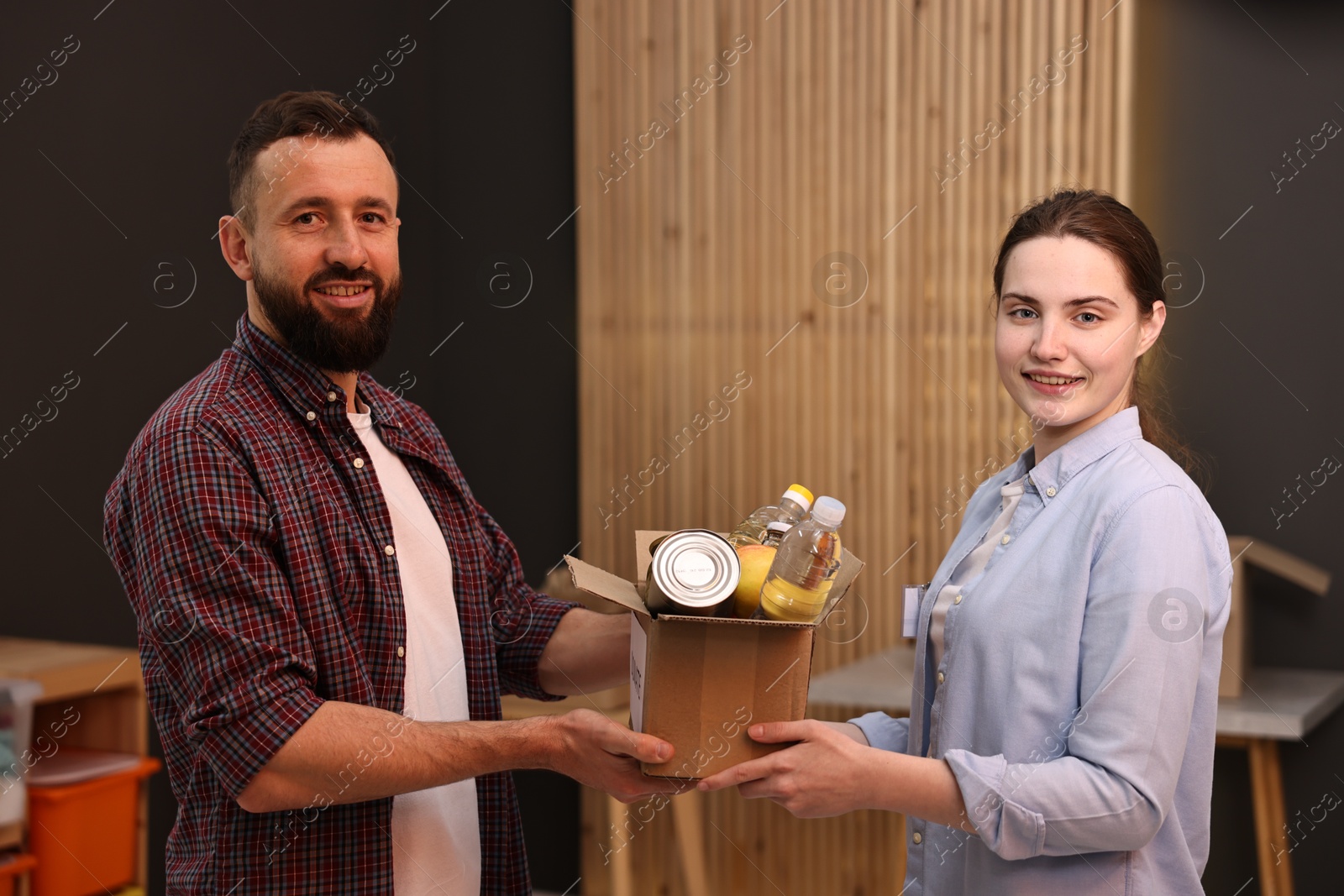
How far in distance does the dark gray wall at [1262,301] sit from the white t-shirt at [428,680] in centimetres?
239

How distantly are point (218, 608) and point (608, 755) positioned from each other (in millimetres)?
539

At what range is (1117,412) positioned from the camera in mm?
1642

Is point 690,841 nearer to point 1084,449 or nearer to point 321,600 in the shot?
point 321,600

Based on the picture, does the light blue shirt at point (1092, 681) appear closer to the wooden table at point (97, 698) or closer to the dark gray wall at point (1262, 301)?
the wooden table at point (97, 698)

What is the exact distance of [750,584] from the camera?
4.78ft

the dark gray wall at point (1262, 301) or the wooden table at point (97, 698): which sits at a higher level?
the dark gray wall at point (1262, 301)

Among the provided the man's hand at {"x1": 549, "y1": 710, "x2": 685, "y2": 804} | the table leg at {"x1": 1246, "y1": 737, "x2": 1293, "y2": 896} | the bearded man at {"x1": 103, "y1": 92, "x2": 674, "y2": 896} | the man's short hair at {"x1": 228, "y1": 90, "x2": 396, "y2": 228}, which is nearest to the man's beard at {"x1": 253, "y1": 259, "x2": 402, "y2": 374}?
the bearded man at {"x1": 103, "y1": 92, "x2": 674, "y2": 896}

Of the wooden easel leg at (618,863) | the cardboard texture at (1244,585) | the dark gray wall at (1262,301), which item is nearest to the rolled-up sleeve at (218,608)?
the wooden easel leg at (618,863)

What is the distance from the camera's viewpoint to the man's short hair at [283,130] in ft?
5.87

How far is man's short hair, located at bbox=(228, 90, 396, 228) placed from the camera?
179 cm

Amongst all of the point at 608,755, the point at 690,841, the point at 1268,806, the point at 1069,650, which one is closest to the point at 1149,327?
the point at 1069,650

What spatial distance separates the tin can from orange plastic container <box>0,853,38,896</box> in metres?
1.70

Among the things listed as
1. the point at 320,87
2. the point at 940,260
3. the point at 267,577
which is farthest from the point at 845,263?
the point at 267,577

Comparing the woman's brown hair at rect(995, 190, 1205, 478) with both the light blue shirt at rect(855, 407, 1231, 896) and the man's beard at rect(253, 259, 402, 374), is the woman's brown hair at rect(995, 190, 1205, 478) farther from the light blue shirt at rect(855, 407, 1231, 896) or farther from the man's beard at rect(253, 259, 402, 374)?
the man's beard at rect(253, 259, 402, 374)
